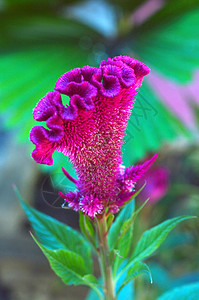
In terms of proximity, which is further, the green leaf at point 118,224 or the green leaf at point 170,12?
the green leaf at point 170,12

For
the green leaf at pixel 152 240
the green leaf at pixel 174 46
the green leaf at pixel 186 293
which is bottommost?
the green leaf at pixel 186 293

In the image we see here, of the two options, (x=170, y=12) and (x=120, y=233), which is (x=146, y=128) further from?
(x=170, y=12)

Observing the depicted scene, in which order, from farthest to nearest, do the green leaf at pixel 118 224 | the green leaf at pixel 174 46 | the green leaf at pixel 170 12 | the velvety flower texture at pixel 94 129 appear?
the green leaf at pixel 170 12 < the green leaf at pixel 174 46 < the green leaf at pixel 118 224 < the velvety flower texture at pixel 94 129

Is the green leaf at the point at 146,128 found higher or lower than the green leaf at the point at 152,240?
higher

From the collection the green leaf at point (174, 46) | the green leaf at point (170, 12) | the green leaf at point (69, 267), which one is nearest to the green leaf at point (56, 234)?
the green leaf at point (69, 267)

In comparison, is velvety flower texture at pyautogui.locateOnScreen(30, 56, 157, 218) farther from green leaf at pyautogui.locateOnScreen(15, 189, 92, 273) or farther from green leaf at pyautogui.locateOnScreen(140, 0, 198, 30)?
green leaf at pyautogui.locateOnScreen(140, 0, 198, 30)

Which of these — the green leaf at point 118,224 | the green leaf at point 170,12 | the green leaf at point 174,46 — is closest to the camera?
the green leaf at point 118,224

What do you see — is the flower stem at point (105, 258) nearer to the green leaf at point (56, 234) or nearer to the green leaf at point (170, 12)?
the green leaf at point (56, 234)
